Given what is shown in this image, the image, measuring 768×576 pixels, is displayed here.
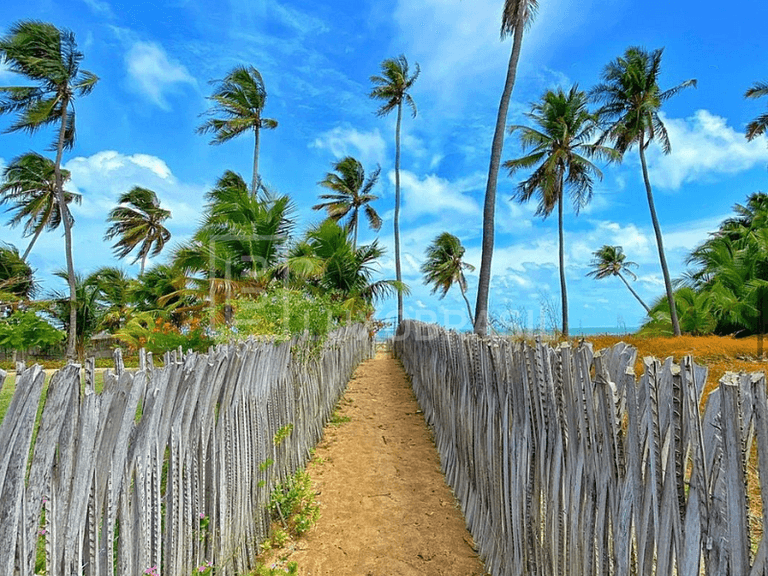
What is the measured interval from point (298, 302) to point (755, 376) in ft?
18.4

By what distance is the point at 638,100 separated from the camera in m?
19.2

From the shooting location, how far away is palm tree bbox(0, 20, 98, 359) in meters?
19.1

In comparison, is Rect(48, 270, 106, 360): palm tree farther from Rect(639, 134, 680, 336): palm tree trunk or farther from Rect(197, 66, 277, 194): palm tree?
Rect(639, 134, 680, 336): palm tree trunk

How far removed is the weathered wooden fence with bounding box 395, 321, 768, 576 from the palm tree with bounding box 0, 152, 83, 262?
28.1m

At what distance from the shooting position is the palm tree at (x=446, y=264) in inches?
1388

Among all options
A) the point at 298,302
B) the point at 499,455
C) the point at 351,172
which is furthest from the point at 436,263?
the point at 499,455

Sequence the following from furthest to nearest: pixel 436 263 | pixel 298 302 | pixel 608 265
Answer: pixel 608 265, pixel 436 263, pixel 298 302

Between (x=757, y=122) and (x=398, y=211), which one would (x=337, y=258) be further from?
(x=757, y=122)

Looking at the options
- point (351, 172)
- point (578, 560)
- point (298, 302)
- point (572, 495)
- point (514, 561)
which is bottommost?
point (514, 561)

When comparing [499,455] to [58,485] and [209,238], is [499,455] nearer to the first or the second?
[58,485]

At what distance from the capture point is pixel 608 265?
41.1 meters

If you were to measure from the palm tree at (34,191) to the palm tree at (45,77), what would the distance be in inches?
150

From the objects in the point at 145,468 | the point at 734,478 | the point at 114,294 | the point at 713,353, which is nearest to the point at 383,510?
the point at 145,468

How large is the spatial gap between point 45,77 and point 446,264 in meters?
26.6
